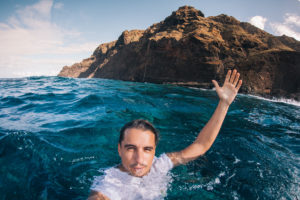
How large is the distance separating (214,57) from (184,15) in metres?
15.4

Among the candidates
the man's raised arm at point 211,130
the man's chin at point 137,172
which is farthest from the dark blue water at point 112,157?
the man's chin at point 137,172

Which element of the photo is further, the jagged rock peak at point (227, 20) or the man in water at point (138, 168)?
the jagged rock peak at point (227, 20)

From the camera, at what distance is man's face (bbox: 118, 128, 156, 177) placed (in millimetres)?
1482

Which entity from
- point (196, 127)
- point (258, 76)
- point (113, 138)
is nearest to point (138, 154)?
point (113, 138)

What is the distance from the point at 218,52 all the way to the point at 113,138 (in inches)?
873

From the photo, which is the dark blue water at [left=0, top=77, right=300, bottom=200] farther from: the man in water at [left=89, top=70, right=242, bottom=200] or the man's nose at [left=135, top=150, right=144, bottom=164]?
the man's nose at [left=135, top=150, right=144, bottom=164]

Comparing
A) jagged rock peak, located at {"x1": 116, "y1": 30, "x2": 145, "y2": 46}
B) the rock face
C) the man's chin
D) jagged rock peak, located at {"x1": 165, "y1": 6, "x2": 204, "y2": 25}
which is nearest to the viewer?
the man's chin

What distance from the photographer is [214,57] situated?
21.2 meters

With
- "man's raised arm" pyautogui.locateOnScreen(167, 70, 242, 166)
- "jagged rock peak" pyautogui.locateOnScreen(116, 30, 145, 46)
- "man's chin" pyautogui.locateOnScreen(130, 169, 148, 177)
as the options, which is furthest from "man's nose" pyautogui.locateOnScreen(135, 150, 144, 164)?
"jagged rock peak" pyautogui.locateOnScreen(116, 30, 145, 46)

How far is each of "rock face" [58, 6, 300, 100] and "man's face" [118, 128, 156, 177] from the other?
20086 mm

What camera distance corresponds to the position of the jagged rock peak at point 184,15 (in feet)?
101

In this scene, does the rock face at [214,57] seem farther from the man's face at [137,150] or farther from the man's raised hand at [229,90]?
the man's face at [137,150]

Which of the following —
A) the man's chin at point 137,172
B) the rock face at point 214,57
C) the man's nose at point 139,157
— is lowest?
the man's chin at point 137,172

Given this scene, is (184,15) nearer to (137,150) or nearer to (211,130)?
(211,130)
